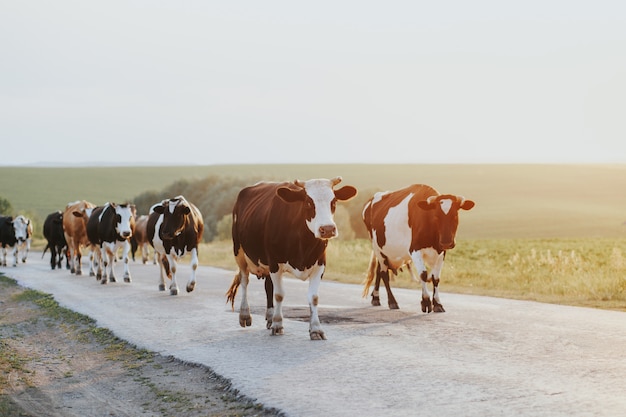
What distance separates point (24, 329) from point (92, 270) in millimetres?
13482

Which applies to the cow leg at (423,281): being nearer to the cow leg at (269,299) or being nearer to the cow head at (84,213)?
the cow leg at (269,299)

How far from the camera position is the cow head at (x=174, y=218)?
20.6 meters

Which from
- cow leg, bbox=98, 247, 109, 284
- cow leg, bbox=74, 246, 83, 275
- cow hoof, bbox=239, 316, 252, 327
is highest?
cow hoof, bbox=239, 316, 252, 327

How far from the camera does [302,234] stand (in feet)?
41.8

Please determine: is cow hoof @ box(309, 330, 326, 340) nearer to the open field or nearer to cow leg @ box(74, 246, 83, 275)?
cow leg @ box(74, 246, 83, 275)

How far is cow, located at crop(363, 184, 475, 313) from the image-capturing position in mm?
15914

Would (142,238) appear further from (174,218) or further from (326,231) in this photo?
(326,231)

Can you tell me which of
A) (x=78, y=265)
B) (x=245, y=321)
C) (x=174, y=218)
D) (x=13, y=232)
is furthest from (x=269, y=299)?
(x=13, y=232)

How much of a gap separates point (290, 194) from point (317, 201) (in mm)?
412

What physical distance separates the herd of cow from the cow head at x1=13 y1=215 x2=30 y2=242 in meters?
14.5

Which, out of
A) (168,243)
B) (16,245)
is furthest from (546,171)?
(168,243)

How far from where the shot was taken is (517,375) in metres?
9.95

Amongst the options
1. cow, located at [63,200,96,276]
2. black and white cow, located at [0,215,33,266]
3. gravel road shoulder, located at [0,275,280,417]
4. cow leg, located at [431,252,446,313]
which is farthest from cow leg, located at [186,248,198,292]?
black and white cow, located at [0,215,33,266]

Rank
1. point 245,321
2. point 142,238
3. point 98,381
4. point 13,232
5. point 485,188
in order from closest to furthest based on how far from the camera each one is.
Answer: point 98,381 → point 245,321 → point 142,238 → point 13,232 → point 485,188
